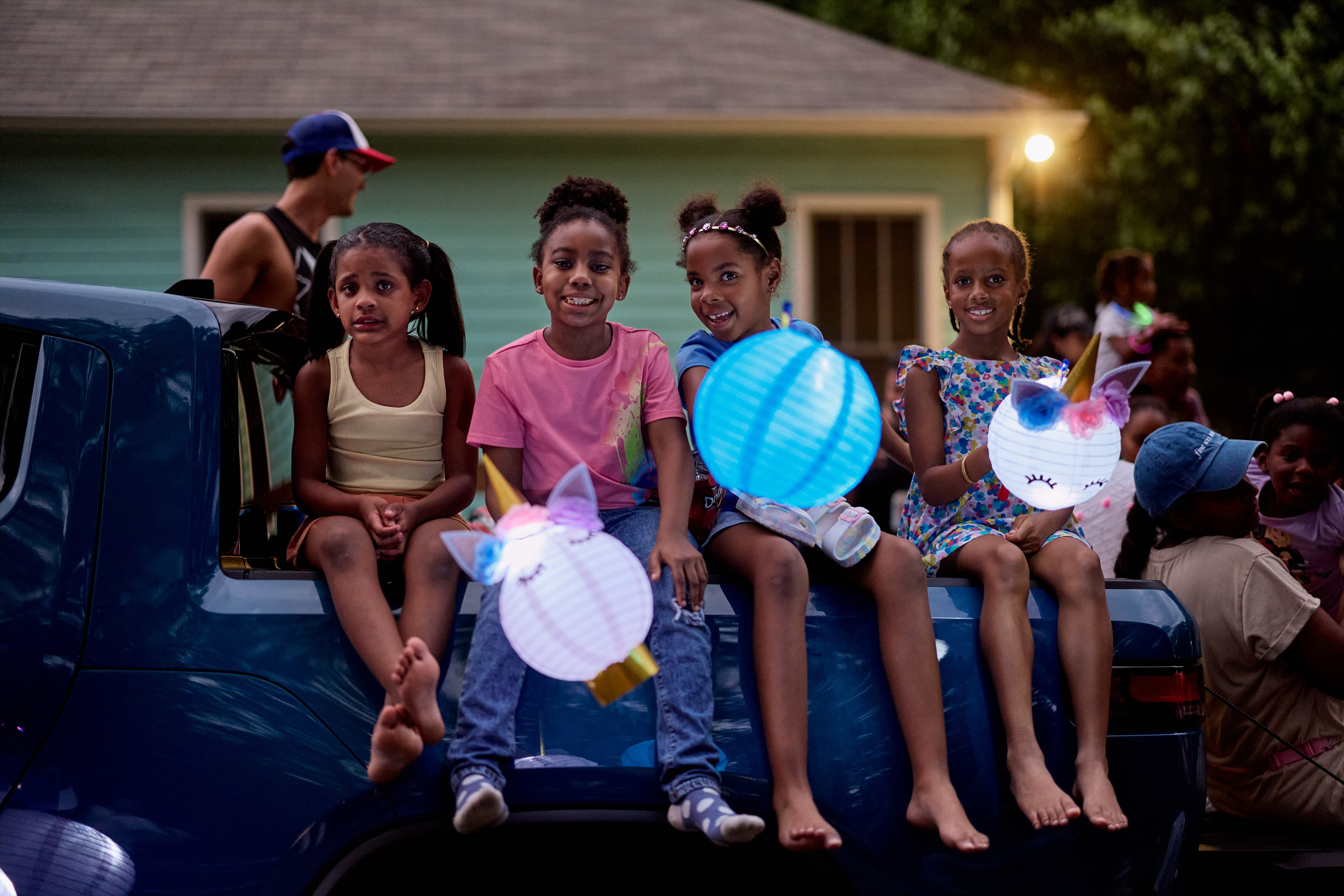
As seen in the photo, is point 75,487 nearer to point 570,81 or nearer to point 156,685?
point 156,685

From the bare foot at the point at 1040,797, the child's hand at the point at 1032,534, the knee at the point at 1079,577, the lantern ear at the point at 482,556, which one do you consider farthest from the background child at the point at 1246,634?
the lantern ear at the point at 482,556

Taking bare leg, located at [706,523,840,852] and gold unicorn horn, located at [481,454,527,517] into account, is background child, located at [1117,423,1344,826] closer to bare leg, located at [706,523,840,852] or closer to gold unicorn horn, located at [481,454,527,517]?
bare leg, located at [706,523,840,852]

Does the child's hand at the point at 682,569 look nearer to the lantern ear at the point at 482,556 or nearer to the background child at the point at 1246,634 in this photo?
the lantern ear at the point at 482,556

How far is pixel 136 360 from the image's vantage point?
2340 millimetres

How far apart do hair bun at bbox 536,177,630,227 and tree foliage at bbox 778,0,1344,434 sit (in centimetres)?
1340

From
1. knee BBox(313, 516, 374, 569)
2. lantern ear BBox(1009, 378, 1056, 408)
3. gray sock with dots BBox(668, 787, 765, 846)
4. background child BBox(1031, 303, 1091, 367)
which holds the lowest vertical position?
gray sock with dots BBox(668, 787, 765, 846)

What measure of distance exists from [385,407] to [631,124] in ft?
23.2

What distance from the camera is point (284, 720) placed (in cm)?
224

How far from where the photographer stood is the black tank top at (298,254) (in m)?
4.12

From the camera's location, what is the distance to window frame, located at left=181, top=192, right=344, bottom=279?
952cm

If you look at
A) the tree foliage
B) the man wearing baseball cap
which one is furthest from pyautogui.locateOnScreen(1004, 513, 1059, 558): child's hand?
the tree foliage

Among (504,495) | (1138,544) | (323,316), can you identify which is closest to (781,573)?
(504,495)

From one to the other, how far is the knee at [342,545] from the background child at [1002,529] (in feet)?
4.29

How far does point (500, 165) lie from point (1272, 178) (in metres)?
12.8
